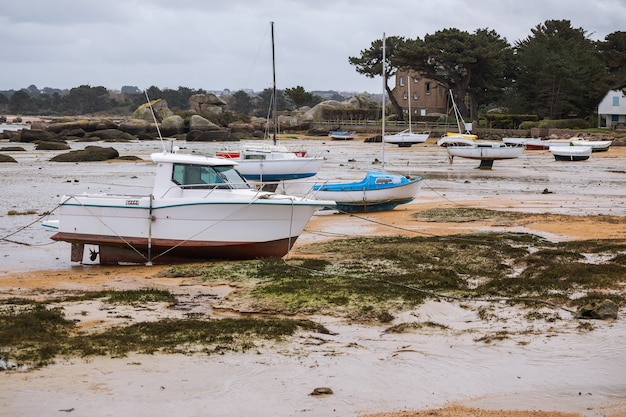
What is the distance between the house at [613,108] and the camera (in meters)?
74.2

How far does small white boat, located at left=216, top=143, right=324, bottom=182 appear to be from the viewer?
1510 inches

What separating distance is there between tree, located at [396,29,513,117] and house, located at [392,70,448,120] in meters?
12.2

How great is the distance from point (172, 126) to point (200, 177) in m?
70.1

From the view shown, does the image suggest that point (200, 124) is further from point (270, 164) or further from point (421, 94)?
point (270, 164)

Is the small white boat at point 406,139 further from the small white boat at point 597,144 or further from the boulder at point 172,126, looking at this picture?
the boulder at point 172,126

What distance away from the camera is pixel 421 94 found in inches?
3824

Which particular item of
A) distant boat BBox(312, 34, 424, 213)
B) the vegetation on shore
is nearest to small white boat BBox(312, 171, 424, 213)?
distant boat BBox(312, 34, 424, 213)

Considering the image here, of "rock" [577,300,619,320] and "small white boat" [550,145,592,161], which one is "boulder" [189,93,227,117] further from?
"rock" [577,300,619,320]

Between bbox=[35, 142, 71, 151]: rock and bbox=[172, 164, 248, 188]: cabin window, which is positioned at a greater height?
bbox=[35, 142, 71, 151]: rock

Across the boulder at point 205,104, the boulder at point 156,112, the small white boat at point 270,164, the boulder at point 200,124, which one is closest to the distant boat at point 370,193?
the small white boat at point 270,164

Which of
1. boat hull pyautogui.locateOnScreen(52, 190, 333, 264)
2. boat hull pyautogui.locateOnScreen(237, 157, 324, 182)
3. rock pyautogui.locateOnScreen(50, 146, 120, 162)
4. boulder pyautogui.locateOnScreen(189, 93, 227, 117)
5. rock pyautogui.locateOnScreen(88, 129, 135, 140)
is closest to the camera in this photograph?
boat hull pyautogui.locateOnScreen(52, 190, 333, 264)

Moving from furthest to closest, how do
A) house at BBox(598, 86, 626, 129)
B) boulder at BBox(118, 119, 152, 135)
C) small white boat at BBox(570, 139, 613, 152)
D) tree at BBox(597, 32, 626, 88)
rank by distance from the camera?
boulder at BBox(118, 119, 152, 135) → house at BBox(598, 86, 626, 129) → tree at BBox(597, 32, 626, 88) → small white boat at BBox(570, 139, 613, 152)

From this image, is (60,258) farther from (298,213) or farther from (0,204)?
(0,204)

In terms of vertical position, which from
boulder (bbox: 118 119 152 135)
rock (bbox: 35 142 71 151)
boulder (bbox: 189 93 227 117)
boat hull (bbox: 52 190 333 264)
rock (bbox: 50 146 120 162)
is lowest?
Result: boat hull (bbox: 52 190 333 264)
